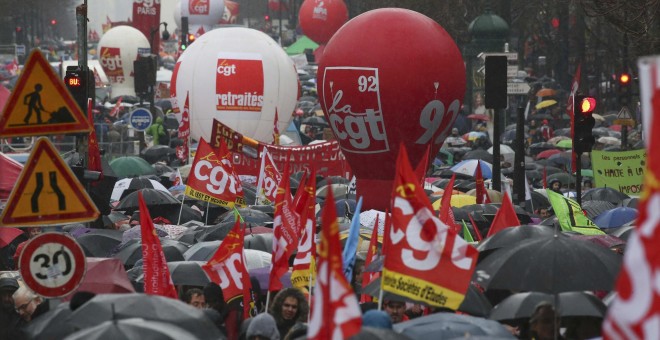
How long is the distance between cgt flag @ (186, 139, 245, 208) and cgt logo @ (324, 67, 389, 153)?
3.37 meters

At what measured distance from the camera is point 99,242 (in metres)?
16.6

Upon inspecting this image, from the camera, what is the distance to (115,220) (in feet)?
68.6

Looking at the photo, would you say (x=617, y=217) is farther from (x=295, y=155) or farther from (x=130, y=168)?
(x=130, y=168)

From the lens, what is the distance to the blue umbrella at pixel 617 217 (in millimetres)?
19062

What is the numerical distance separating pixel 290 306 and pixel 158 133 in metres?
32.6

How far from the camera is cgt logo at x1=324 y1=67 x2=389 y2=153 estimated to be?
71.4ft

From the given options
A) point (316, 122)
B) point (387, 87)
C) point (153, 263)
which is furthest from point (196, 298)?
point (316, 122)

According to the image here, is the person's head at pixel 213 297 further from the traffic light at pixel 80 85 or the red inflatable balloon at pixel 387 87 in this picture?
the red inflatable balloon at pixel 387 87

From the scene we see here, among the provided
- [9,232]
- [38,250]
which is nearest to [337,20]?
[9,232]

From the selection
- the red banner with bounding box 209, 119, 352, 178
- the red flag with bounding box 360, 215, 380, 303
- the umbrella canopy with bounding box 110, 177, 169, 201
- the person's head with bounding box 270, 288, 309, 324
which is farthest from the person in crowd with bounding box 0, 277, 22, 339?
the red banner with bounding box 209, 119, 352, 178

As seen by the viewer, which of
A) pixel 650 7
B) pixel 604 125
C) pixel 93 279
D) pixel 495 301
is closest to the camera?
pixel 93 279

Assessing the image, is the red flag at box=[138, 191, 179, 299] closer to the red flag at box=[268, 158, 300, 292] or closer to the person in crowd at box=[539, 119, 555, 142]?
the red flag at box=[268, 158, 300, 292]

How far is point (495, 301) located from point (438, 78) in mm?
8360

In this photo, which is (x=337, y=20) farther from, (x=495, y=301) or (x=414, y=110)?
(x=495, y=301)
